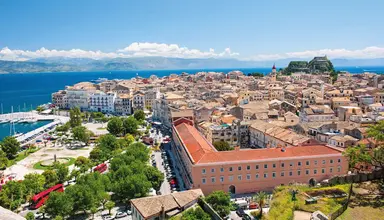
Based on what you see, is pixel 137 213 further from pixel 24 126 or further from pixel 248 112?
pixel 24 126

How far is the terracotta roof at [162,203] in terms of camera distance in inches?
1214

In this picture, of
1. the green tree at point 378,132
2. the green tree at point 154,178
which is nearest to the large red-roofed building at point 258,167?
the green tree at point 154,178

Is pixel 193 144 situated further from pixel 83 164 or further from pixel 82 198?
pixel 83 164

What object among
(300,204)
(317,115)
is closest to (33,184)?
(300,204)

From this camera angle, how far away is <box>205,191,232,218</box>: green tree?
1239 inches

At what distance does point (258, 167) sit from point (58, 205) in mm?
22263

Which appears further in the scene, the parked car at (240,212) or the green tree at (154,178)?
the green tree at (154,178)

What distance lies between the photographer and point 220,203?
31.8m

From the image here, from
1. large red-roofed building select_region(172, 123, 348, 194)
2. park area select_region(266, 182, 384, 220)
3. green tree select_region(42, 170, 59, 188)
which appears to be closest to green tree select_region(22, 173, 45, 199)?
green tree select_region(42, 170, 59, 188)

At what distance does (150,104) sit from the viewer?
11650 cm

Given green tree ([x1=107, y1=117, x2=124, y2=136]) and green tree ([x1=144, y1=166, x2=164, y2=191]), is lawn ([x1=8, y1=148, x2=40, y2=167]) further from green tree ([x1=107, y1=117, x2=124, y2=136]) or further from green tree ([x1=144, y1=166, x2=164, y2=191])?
green tree ([x1=144, y1=166, x2=164, y2=191])

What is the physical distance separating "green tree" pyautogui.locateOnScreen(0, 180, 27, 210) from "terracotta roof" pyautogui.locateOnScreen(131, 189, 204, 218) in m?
14.9

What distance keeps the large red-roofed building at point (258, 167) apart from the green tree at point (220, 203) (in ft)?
24.6

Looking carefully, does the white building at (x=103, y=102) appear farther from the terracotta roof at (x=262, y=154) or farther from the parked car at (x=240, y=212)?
the parked car at (x=240, y=212)
